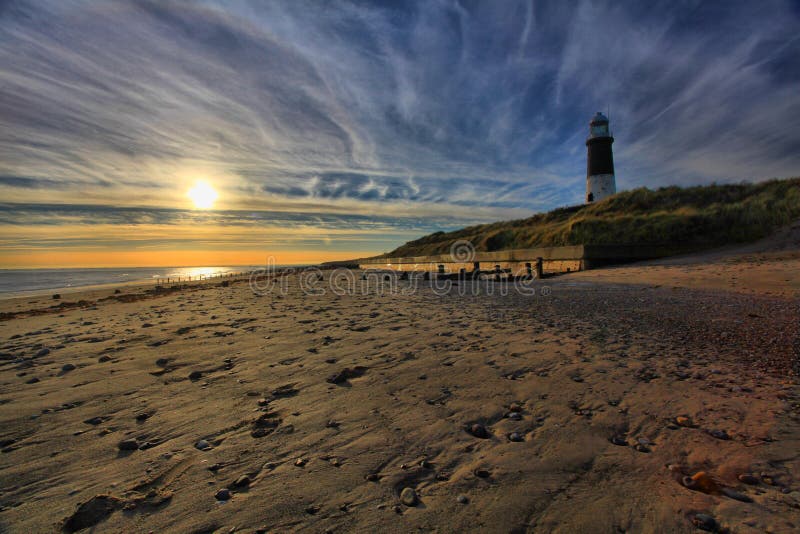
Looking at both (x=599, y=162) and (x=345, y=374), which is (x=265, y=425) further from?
(x=599, y=162)

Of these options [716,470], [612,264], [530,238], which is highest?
[530,238]

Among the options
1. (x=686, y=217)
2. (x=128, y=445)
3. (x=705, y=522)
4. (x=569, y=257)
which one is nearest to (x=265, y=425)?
(x=128, y=445)

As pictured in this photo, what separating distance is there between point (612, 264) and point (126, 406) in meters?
17.7

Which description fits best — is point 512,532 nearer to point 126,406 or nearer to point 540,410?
point 540,410

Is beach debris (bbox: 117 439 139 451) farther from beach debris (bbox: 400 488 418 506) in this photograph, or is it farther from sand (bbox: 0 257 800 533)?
beach debris (bbox: 400 488 418 506)

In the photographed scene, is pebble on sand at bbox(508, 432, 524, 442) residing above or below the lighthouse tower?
below

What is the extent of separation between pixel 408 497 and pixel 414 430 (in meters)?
0.79

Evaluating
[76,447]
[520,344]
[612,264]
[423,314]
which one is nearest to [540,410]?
[520,344]

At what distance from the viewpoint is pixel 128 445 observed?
8.68 feet

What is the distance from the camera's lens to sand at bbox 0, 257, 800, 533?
1896 mm

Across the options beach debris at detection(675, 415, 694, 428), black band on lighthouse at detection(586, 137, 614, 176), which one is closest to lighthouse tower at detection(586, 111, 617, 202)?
black band on lighthouse at detection(586, 137, 614, 176)

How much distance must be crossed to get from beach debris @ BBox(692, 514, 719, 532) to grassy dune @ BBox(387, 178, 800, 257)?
17263 mm

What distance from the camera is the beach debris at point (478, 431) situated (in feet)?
8.76

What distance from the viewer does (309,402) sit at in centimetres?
Answer: 334
